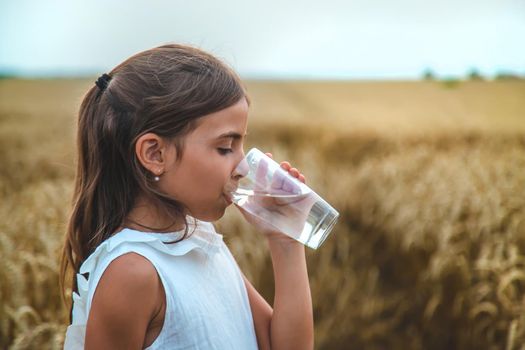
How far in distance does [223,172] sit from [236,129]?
0.09m

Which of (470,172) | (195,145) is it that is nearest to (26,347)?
(195,145)

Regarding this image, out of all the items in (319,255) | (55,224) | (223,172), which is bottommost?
(319,255)

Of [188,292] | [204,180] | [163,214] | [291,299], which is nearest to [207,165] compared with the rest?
[204,180]

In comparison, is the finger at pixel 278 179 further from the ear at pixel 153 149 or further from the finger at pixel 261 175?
the ear at pixel 153 149

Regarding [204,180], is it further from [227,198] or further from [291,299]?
[291,299]

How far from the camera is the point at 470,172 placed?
3.30m

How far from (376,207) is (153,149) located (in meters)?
2.11

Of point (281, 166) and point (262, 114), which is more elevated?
point (281, 166)

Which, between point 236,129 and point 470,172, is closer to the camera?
point 236,129

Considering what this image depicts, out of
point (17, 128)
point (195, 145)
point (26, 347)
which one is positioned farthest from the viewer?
point (17, 128)

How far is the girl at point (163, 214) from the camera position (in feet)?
4.03

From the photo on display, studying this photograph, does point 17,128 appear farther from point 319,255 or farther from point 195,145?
point 195,145

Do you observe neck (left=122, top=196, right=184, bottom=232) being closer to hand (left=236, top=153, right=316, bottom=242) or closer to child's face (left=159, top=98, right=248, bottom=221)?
child's face (left=159, top=98, right=248, bottom=221)

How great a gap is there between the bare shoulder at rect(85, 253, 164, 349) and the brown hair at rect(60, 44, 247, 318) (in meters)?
0.16
